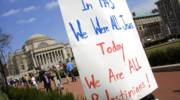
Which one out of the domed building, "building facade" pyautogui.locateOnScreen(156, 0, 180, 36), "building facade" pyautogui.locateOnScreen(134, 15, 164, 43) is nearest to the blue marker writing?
"building facade" pyautogui.locateOnScreen(156, 0, 180, 36)

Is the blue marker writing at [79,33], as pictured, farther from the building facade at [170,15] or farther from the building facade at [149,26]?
the building facade at [149,26]

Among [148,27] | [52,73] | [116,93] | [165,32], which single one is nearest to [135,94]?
[116,93]

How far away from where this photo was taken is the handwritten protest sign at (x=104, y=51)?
156 inches

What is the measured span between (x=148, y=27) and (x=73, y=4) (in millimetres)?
167470

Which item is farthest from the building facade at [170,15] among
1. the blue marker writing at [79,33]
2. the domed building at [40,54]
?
the blue marker writing at [79,33]

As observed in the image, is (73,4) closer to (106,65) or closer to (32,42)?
(106,65)

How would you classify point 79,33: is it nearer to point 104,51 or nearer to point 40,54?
point 104,51

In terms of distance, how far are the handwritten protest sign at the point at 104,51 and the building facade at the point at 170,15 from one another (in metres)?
135

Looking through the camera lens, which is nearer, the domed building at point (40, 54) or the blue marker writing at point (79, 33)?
the blue marker writing at point (79, 33)

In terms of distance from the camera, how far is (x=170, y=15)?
496ft

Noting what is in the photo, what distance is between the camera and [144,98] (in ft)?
15.0

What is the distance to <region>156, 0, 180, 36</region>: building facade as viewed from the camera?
143 meters

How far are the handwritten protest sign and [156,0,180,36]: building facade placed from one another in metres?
135

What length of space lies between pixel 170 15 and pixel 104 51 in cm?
15008
